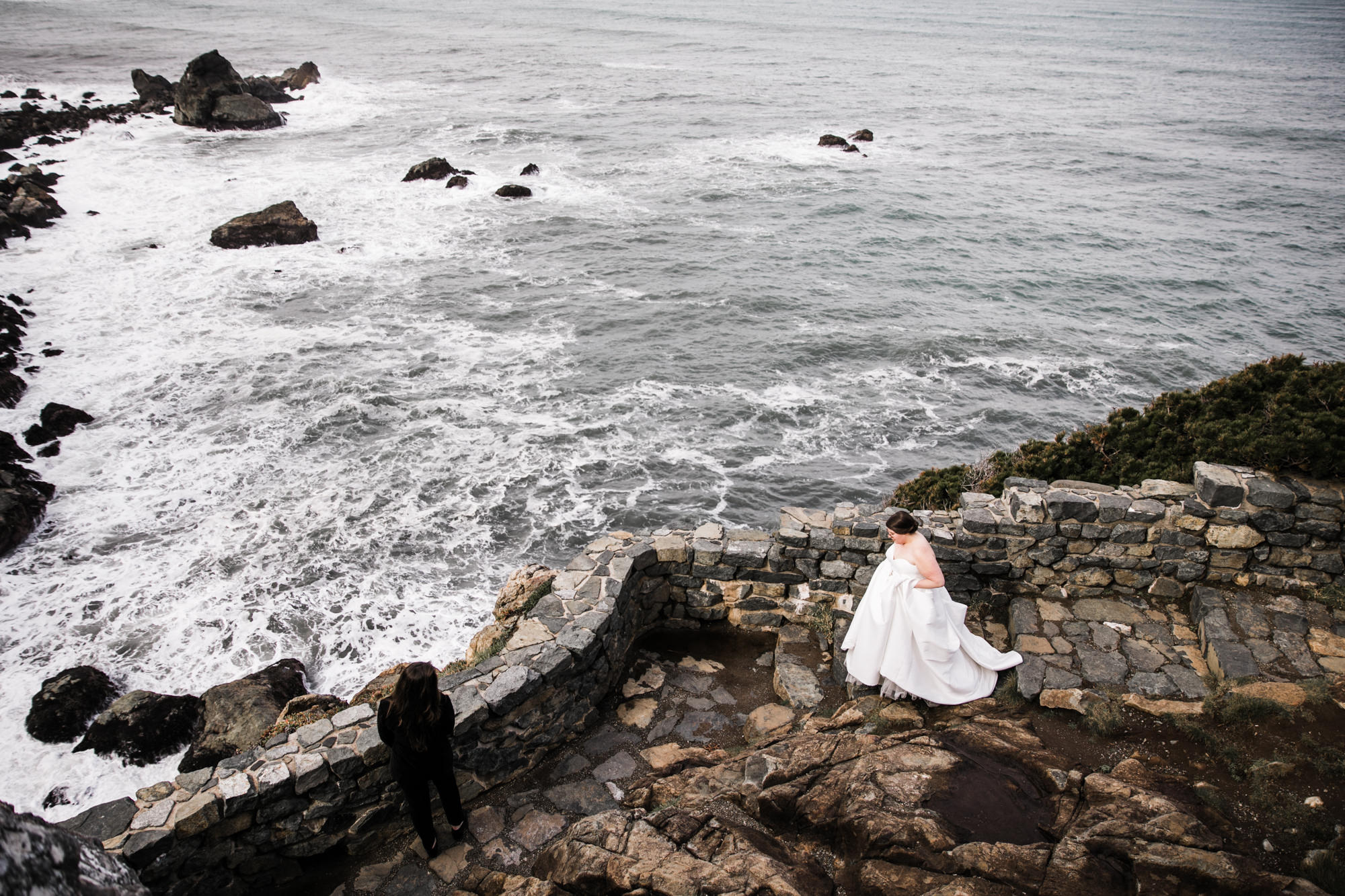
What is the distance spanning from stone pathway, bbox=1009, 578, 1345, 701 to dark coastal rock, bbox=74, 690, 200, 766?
11.6 m

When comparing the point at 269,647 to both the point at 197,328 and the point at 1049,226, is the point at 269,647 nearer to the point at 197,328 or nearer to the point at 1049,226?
the point at 197,328

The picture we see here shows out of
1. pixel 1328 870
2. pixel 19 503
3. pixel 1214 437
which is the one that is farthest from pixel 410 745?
pixel 19 503

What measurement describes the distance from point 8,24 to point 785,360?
104 meters

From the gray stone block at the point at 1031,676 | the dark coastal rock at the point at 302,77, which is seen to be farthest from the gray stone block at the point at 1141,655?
the dark coastal rock at the point at 302,77

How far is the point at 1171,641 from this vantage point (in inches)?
325

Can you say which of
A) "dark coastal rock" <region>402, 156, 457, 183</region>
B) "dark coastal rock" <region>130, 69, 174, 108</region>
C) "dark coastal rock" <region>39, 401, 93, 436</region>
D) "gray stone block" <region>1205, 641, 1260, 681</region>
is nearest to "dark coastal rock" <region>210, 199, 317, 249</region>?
"dark coastal rock" <region>402, 156, 457, 183</region>

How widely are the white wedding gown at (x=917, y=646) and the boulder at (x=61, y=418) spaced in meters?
19.5

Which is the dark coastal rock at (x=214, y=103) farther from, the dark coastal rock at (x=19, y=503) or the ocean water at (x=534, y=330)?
the dark coastal rock at (x=19, y=503)

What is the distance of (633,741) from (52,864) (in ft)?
18.1

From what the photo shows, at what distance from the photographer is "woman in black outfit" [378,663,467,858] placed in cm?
609

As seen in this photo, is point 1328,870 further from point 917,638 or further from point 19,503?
point 19,503

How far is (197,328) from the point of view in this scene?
22.8 m

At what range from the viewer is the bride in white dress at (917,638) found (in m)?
7.34

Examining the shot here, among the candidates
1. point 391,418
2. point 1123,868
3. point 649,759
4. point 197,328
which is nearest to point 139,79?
point 197,328
